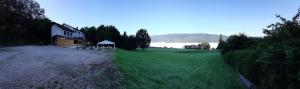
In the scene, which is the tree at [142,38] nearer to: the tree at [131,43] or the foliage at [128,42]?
the tree at [131,43]

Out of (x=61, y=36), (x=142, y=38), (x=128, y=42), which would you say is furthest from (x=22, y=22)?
(x=142, y=38)

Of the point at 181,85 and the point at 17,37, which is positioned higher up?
the point at 17,37

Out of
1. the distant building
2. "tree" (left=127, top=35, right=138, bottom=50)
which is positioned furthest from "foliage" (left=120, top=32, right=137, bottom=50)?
→ the distant building

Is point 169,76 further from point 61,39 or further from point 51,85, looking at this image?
point 61,39

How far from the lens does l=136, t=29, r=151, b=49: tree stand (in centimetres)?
5969

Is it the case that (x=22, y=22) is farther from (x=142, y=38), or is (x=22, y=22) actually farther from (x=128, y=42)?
(x=142, y=38)

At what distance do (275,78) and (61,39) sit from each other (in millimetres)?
41129

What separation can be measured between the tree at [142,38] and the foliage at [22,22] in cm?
1963

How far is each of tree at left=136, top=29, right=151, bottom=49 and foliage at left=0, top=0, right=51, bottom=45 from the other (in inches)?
773

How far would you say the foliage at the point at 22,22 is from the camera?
26.8 m

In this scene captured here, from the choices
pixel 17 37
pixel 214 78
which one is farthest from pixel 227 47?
pixel 17 37

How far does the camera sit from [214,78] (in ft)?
43.2

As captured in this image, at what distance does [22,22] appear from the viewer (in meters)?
30.6

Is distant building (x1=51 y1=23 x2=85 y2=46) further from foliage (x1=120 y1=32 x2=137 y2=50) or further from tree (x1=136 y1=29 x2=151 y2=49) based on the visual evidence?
tree (x1=136 y1=29 x2=151 y2=49)
